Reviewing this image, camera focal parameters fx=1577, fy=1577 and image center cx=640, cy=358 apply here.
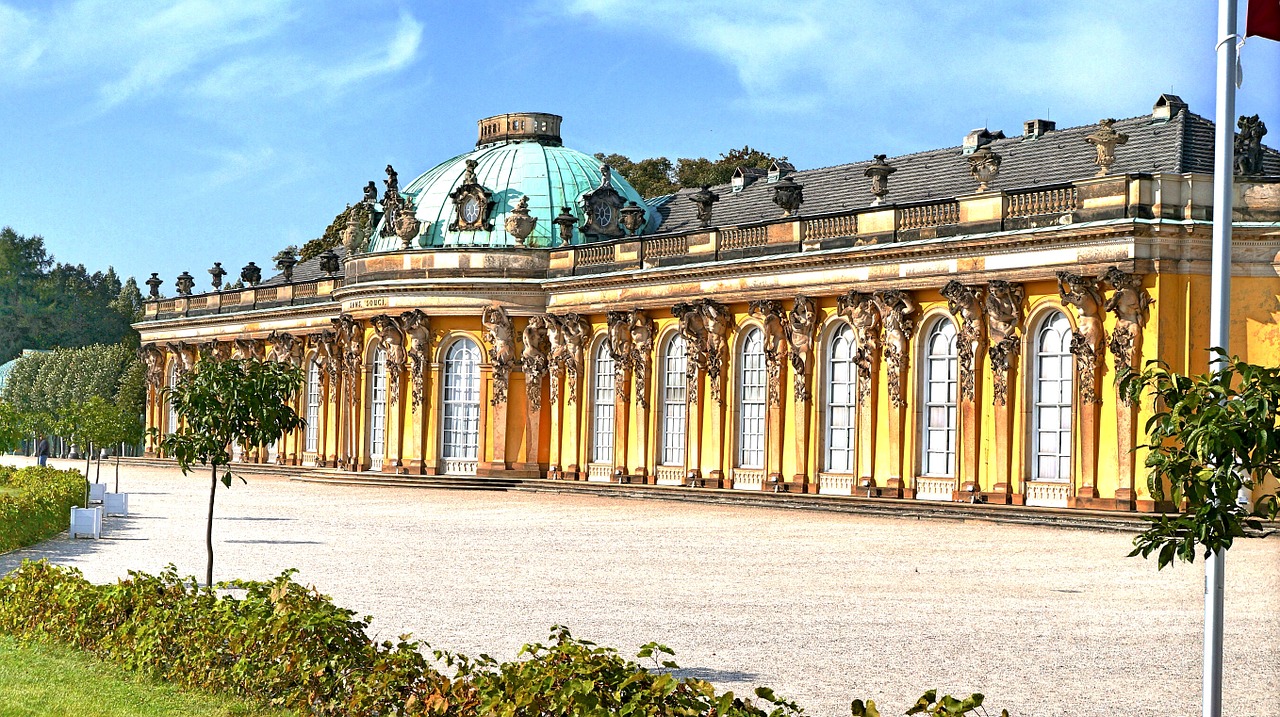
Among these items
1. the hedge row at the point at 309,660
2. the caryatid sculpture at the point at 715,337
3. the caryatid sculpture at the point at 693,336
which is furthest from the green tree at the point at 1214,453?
the caryatid sculpture at the point at 693,336

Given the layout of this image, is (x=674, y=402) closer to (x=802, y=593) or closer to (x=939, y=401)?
(x=939, y=401)

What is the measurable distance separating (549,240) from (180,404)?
31841 mm

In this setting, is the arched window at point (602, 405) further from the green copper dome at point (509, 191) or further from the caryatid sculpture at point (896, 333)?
the caryatid sculpture at point (896, 333)

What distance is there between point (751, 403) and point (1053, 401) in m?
9.77

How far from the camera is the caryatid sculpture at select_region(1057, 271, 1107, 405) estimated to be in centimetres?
3234

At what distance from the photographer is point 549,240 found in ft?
165

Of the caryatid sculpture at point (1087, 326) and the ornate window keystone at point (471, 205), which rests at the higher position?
the ornate window keystone at point (471, 205)

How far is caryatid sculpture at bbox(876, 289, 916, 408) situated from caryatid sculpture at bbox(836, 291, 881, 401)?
298 mm

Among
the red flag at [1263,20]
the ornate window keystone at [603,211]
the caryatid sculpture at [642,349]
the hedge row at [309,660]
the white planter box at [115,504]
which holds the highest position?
the ornate window keystone at [603,211]

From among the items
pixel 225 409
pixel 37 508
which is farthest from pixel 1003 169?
pixel 225 409

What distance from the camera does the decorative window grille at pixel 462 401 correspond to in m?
49.7

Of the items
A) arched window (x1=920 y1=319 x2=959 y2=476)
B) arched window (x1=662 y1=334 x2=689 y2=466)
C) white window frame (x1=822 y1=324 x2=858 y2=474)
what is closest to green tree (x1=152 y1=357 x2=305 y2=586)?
arched window (x1=920 y1=319 x2=959 y2=476)

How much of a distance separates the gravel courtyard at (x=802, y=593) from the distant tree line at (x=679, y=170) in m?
39.5

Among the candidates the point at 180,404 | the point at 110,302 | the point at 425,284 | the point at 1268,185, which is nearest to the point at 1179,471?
the point at 180,404
